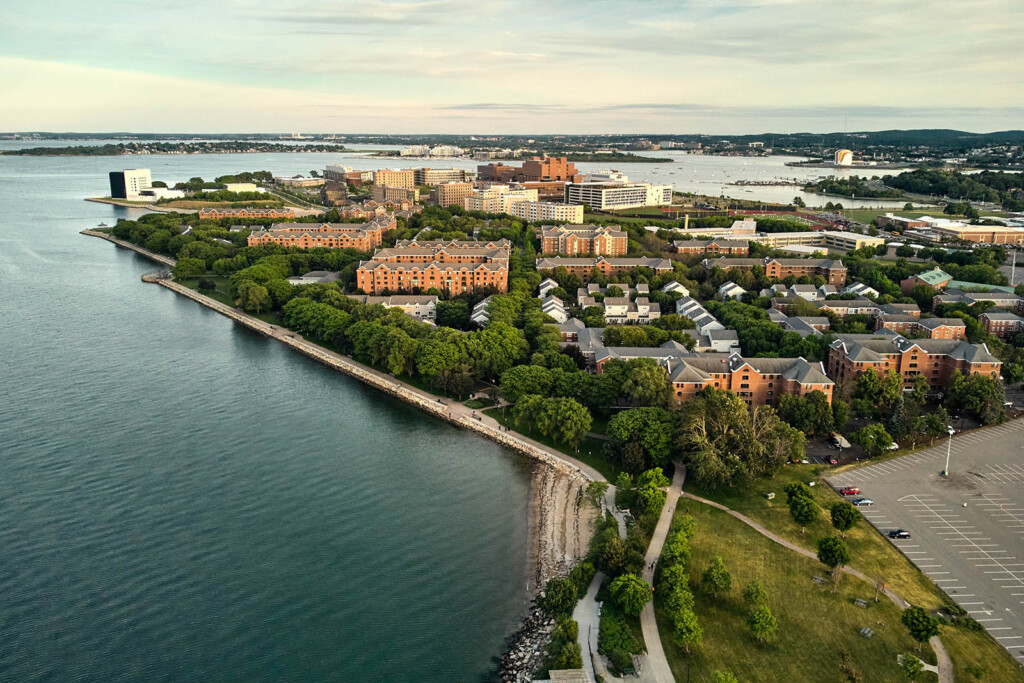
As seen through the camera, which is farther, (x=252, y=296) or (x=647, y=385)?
(x=252, y=296)

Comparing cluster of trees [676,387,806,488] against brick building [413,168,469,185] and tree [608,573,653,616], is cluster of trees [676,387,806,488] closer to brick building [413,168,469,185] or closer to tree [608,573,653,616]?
tree [608,573,653,616]

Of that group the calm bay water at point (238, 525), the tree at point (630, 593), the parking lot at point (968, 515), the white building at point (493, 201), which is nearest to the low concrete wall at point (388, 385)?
the calm bay water at point (238, 525)

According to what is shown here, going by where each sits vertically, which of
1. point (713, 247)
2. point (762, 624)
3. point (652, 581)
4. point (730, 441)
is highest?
point (713, 247)

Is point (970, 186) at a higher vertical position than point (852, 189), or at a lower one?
higher

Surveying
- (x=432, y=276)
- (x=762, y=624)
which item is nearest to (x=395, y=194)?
(x=432, y=276)

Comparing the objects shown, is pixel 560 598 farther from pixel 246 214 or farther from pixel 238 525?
pixel 246 214

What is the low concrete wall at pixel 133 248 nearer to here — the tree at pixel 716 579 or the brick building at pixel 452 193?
the brick building at pixel 452 193
